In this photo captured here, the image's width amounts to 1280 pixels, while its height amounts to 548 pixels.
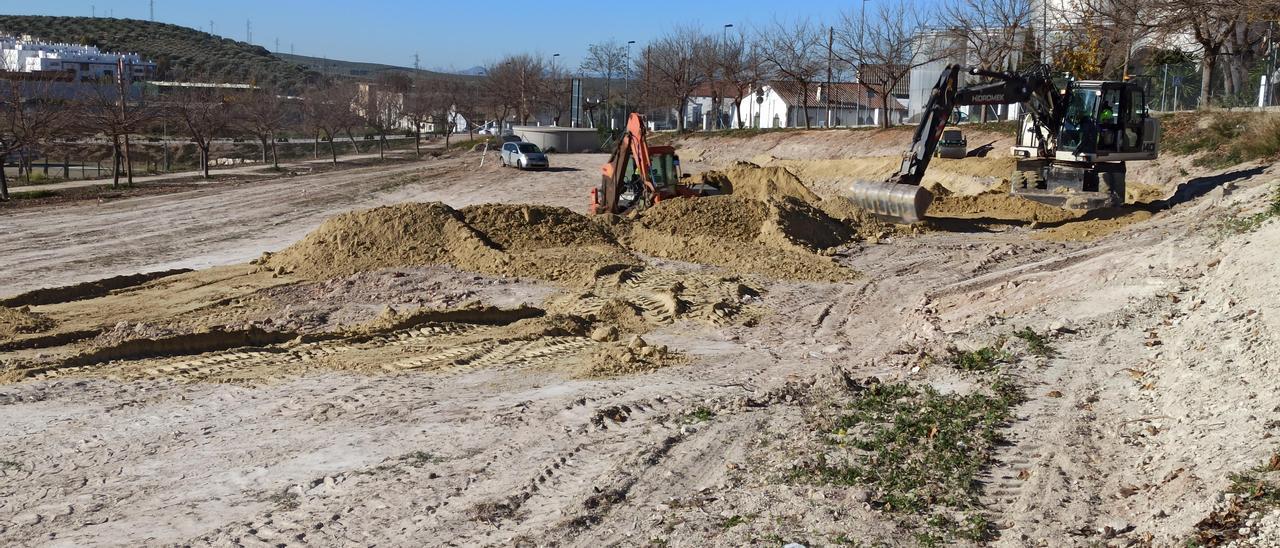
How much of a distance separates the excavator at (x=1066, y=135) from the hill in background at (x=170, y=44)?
111989 mm

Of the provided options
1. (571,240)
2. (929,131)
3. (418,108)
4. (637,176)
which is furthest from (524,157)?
(929,131)

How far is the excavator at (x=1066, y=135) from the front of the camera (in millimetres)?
21500

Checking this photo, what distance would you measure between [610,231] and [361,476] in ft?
42.2

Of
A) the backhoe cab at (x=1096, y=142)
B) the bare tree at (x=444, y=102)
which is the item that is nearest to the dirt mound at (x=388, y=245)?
the backhoe cab at (x=1096, y=142)

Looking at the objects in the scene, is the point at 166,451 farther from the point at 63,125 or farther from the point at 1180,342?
the point at 63,125

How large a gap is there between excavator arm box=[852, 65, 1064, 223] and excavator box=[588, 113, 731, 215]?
3985 mm

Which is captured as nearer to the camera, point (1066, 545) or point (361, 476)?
point (1066, 545)

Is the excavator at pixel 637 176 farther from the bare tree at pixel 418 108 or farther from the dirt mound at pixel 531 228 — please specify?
the bare tree at pixel 418 108

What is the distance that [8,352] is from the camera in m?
12.1

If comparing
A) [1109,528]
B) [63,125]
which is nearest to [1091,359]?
[1109,528]

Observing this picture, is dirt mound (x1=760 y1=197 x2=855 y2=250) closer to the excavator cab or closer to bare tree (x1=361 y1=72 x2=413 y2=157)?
the excavator cab

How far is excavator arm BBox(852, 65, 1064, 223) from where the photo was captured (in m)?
21.1

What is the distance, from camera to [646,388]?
10500mm

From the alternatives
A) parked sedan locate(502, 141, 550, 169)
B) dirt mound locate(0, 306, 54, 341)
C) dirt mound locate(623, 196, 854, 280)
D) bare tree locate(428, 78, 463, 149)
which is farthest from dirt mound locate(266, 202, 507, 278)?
bare tree locate(428, 78, 463, 149)
